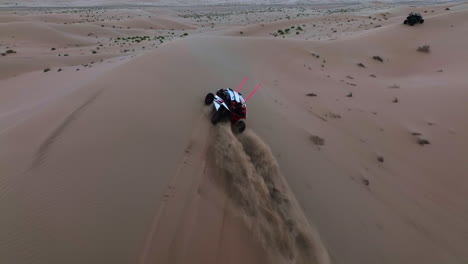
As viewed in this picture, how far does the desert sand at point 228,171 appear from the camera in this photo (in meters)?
3.46

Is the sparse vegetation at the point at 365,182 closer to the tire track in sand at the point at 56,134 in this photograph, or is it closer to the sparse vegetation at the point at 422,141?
the sparse vegetation at the point at 422,141

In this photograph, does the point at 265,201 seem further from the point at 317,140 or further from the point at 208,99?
the point at 208,99

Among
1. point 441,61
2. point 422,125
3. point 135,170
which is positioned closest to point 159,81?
point 135,170

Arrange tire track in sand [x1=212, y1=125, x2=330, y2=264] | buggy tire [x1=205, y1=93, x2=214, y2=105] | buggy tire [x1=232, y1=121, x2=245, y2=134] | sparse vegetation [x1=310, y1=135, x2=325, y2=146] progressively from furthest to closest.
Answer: buggy tire [x1=205, y1=93, x2=214, y2=105]
sparse vegetation [x1=310, y1=135, x2=325, y2=146]
buggy tire [x1=232, y1=121, x2=245, y2=134]
tire track in sand [x1=212, y1=125, x2=330, y2=264]

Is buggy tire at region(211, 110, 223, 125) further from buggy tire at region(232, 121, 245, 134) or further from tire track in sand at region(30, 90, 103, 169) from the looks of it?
tire track in sand at region(30, 90, 103, 169)

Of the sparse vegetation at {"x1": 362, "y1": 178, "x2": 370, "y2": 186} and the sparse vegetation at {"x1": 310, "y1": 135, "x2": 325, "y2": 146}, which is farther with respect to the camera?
the sparse vegetation at {"x1": 310, "y1": 135, "x2": 325, "y2": 146}

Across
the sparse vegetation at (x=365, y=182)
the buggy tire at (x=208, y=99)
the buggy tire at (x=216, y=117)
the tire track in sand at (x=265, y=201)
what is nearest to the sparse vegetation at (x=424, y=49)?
the sparse vegetation at (x=365, y=182)

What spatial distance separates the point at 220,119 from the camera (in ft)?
17.9

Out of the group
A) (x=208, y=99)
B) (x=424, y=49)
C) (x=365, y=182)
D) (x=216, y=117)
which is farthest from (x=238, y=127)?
(x=424, y=49)

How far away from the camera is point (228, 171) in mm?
4344

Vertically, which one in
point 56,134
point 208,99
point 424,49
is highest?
point 424,49

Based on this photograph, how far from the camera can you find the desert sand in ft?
11.4

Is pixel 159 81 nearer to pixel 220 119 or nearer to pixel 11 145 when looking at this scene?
pixel 220 119

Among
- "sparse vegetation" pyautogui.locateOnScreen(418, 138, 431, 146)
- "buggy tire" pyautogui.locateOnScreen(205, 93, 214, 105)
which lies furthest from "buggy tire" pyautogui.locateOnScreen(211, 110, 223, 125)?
"sparse vegetation" pyautogui.locateOnScreen(418, 138, 431, 146)
